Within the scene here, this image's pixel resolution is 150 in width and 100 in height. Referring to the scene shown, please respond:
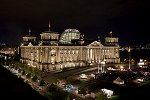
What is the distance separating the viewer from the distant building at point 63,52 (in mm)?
102438

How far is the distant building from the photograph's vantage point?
102438 millimetres

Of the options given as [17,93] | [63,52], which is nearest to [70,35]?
[63,52]

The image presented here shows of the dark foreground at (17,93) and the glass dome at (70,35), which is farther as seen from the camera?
the glass dome at (70,35)

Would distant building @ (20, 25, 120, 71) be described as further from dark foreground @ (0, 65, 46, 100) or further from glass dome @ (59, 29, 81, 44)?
dark foreground @ (0, 65, 46, 100)

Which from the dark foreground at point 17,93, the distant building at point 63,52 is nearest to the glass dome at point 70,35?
the distant building at point 63,52

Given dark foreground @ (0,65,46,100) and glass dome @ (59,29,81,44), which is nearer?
dark foreground @ (0,65,46,100)

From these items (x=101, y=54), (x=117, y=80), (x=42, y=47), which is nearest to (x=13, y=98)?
(x=117, y=80)

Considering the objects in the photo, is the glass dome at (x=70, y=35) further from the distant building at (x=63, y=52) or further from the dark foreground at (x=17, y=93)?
the dark foreground at (x=17, y=93)

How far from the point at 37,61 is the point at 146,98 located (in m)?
68.3

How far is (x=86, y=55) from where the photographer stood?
115 meters

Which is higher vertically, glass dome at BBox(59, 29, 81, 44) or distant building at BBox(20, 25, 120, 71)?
glass dome at BBox(59, 29, 81, 44)

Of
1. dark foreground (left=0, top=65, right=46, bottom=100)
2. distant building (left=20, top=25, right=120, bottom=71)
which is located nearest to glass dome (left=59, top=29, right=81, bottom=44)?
distant building (left=20, top=25, right=120, bottom=71)

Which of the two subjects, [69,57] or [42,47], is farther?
[69,57]

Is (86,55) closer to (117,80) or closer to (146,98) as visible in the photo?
(117,80)
